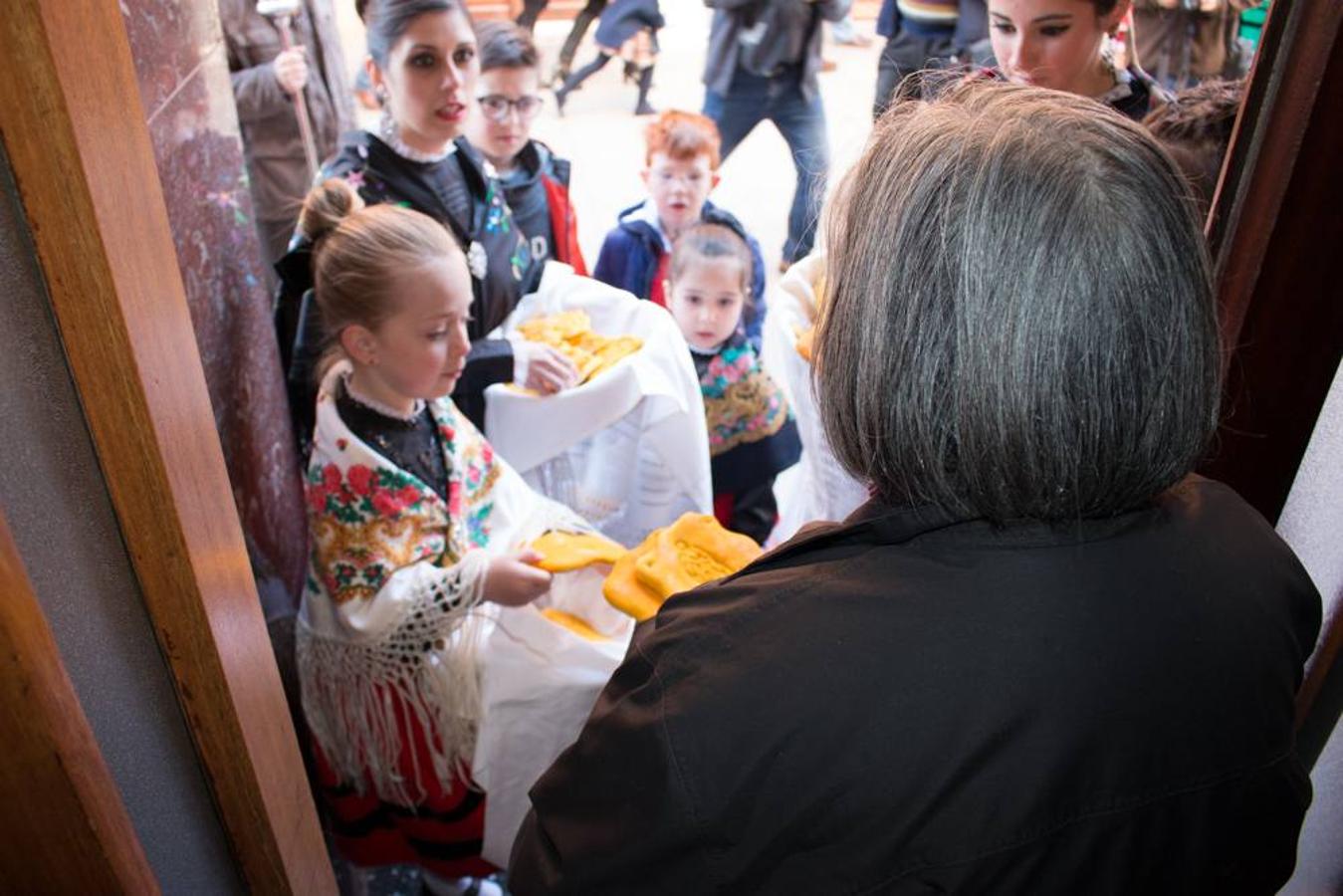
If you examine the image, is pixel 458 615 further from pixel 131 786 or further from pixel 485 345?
pixel 131 786

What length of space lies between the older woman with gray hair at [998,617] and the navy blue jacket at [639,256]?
5.09ft

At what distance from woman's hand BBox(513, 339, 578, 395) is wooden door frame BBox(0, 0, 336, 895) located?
0.96 m

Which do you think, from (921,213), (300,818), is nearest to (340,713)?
(300,818)

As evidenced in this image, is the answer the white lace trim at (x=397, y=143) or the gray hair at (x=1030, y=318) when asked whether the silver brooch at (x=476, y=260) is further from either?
the gray hair at (x=1030, y=318)

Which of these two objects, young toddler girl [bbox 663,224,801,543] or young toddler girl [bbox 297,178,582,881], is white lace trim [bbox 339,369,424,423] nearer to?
young toddler girl [bbox 297,178,582,881]

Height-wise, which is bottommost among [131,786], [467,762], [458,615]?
[467,762]

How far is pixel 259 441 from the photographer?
4.75 ft

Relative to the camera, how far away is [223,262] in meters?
1.34

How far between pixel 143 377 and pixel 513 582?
809 millimetres

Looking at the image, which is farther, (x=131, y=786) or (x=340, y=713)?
(x=340, y=713)

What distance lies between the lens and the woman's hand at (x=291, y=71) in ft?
6.96

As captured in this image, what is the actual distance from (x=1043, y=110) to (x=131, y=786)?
0.74 meters

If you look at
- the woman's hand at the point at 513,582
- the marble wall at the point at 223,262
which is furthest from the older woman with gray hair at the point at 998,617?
the marble wall at the point at 223,262

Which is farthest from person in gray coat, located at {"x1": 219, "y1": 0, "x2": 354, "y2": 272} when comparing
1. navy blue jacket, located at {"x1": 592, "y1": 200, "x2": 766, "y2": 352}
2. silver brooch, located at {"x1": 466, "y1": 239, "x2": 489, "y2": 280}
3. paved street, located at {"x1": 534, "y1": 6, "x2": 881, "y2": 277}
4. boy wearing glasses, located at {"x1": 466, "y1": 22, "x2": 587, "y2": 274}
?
paved street, located at {"x1": 534, "y1": 6, "x2": 881, "y2": 277}
